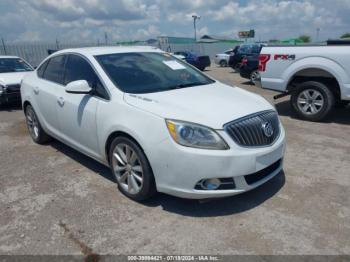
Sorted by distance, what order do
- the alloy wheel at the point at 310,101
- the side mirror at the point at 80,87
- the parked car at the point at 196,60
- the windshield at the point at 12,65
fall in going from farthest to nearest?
the parked car at the point at 196,60, the windshield at the point at 12,65, the alloy wheel at the point at 310,101, the side mirror at the point at 80,87

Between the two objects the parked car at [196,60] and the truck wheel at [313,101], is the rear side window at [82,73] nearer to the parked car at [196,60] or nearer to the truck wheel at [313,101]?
the truck wheel at [313,101]

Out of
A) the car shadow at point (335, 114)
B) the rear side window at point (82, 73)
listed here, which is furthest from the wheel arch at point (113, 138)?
the car shadow at point (335, 114)

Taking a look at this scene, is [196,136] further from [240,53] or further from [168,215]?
[240,53]

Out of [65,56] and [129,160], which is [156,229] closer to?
[129,160]

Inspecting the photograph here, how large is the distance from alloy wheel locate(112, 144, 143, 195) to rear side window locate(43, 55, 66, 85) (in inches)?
67.3

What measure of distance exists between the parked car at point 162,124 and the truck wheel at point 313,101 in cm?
316

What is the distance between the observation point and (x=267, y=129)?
3238 mm

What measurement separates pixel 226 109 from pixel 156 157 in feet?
2.84

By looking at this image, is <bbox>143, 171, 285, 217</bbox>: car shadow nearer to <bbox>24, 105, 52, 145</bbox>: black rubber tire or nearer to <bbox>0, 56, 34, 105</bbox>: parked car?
<bbox>24, 105, 52, 145</bbox>: black rubber tire

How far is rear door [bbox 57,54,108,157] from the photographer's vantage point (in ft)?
12.1

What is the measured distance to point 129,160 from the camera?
336cm

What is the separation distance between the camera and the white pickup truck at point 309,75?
6035 millimetres

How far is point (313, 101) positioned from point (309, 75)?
57 centimetres

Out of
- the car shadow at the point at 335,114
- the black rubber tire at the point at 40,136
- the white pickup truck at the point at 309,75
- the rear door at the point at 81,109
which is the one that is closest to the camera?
the rear door at the point at 81,109
